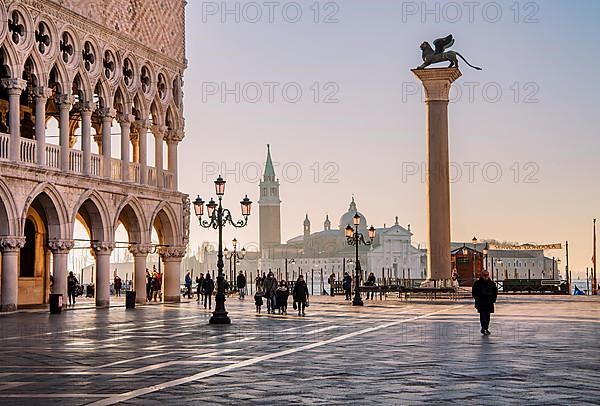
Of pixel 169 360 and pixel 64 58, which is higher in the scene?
pixel 64 58

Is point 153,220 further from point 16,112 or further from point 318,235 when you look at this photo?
point 318,235

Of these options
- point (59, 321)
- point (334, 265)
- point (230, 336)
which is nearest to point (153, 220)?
point (59, 321)

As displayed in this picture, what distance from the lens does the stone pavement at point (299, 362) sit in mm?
9820

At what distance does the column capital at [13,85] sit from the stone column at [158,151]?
804 centimetres

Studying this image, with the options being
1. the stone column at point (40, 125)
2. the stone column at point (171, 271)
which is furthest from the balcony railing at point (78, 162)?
the stone column at point (171, 271)

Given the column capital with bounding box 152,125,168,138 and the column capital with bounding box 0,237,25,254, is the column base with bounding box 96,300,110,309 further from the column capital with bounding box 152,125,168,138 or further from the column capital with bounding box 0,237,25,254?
the column capital with bounding box 152,125,168,138

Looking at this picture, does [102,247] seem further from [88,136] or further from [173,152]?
[173,152]

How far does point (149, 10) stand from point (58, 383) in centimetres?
2448

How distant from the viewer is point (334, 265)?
556 ft

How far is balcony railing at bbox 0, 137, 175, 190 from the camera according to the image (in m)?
26.6

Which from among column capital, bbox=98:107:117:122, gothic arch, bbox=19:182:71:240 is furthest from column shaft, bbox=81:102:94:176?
gothic arch, bbox=19:182:71:240

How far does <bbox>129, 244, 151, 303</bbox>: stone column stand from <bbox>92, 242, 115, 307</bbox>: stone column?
1.92 m

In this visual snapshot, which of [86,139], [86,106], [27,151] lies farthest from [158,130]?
[27,151]

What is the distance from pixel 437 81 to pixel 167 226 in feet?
35.9
